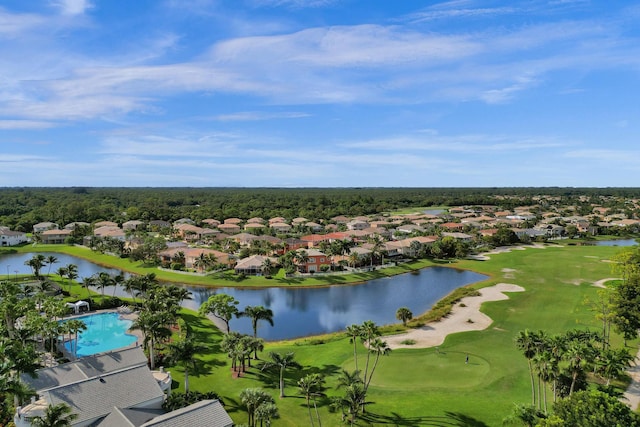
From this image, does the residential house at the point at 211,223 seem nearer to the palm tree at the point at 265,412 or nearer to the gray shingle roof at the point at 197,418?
the gray shingle roof at the point at 197,418

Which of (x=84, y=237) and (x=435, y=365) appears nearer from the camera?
(x=435, y=365)

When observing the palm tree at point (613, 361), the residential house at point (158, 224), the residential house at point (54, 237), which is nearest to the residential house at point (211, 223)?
the residential house at point (158, 224)

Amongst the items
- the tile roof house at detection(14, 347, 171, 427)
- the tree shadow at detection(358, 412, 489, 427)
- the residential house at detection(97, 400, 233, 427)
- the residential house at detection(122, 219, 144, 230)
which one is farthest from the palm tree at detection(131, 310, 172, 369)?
the residential house at detection(122, 219, 144, 230)

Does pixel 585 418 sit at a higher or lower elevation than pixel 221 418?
higher

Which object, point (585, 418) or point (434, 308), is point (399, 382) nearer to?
point (585, 418)

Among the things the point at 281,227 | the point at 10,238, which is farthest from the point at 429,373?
the point at 10,238

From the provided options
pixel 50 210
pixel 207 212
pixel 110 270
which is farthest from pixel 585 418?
pixel 50 210
